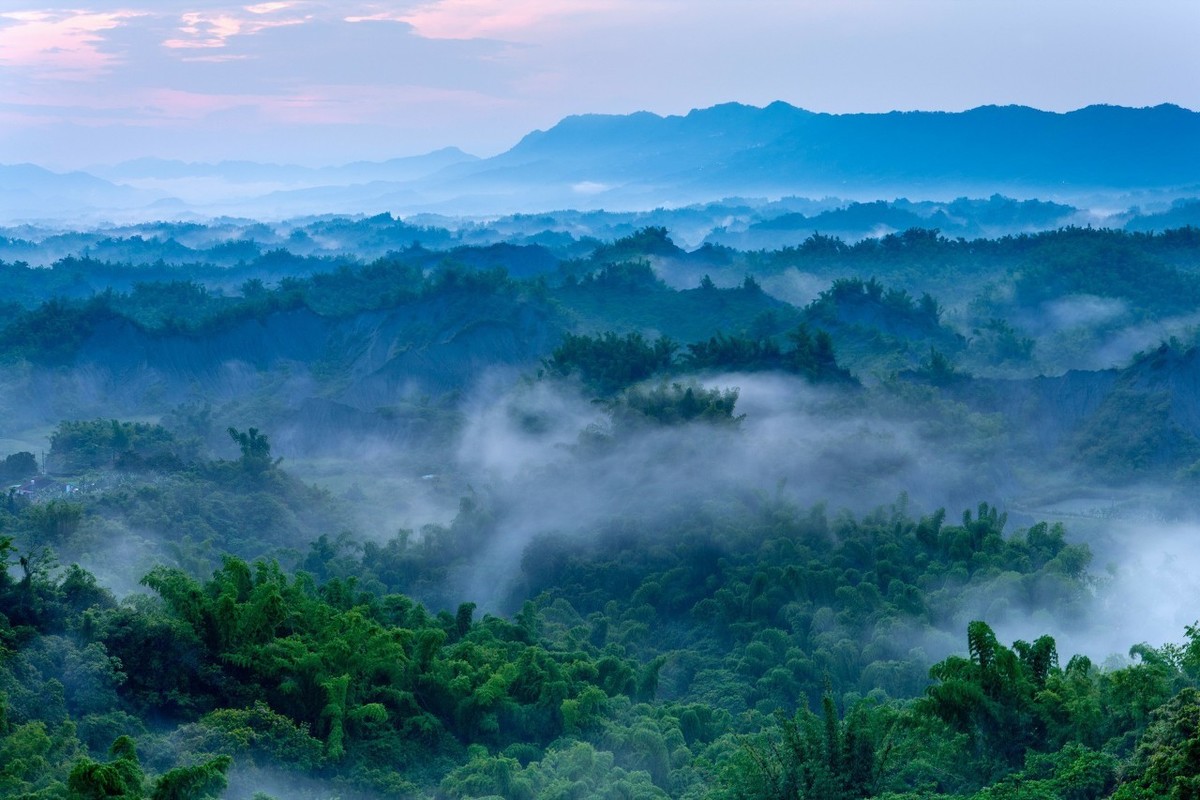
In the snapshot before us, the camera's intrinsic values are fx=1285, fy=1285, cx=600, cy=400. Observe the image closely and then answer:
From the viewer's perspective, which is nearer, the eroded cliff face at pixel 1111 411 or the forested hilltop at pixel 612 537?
the forested hilltop at pixel 612 537

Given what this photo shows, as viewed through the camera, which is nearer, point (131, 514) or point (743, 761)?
point (743, 761)

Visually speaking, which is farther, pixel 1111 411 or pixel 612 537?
pixel 1111 411

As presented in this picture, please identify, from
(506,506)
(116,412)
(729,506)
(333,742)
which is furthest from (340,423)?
(333,742)

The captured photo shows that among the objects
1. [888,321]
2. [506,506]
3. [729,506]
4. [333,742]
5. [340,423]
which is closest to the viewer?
[333,742]

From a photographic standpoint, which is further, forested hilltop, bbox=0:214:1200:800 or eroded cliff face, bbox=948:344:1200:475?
eroded cliff face, bbox=948:344:1200:475

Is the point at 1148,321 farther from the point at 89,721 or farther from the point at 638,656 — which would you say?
the point at 89,721

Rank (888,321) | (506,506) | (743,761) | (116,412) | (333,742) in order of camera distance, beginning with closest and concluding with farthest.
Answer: (743,761), (333,742), (506,506), (116,412), (888,321)

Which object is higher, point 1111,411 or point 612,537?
point 1111,411

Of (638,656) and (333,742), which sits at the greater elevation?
(333,742)
